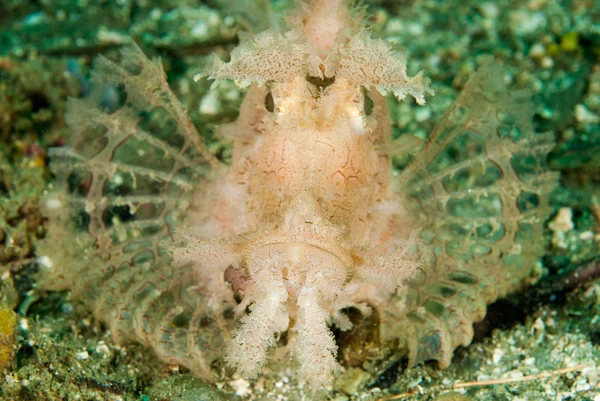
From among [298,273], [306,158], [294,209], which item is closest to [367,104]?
[306,158]

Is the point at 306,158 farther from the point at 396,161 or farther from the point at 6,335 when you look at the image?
the point at 396,161

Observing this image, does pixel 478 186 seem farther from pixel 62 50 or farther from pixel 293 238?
pixel 62 50

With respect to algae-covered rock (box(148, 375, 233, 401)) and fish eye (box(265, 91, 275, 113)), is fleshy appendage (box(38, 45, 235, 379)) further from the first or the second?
fish eye (box(265, 91, 275, 113))

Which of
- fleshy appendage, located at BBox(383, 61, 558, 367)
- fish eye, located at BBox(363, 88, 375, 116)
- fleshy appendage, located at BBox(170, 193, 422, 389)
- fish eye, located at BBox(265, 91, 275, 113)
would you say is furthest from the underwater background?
fish eye, located at BBox(265, 91, 275, 113)

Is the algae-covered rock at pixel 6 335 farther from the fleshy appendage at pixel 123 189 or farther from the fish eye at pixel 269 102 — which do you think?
the fish eye at pixel 269 102

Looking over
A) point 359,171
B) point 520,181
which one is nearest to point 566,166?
point 520,181
